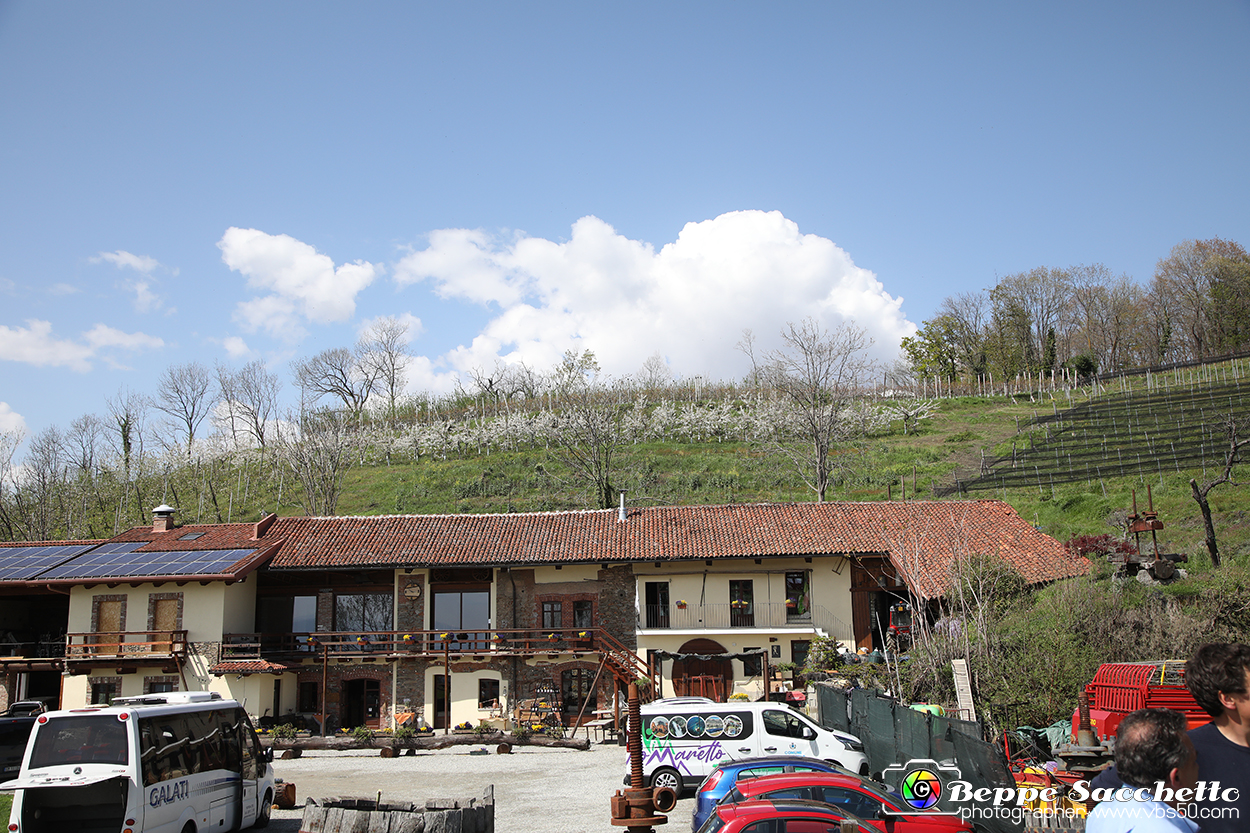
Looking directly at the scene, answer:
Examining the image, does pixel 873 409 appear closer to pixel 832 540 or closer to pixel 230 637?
pixel 832 540

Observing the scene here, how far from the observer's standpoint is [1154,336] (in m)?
71.5

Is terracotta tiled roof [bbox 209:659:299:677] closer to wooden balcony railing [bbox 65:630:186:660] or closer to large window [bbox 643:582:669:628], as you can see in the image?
wooden balcony railing [bbox 65:630:186:660]

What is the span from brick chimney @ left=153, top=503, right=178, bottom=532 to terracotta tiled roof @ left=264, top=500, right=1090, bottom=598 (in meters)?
4.81

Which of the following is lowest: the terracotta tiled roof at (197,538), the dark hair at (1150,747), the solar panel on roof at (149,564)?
the dark hair at (1150,747)

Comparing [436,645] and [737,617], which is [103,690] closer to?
[436,645]

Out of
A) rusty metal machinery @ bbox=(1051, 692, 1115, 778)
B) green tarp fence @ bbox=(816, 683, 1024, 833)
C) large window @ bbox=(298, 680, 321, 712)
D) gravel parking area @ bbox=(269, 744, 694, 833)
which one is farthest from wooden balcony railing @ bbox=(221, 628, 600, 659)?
rusty metal machinery @ bbox=(1051, 692, 1115, 778)

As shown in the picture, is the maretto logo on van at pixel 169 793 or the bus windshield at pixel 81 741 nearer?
the bus windshield at pixel 81 741

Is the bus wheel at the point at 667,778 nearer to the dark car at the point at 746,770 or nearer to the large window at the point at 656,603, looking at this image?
the dark car at the point at 746,770

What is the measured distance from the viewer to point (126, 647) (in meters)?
26.9

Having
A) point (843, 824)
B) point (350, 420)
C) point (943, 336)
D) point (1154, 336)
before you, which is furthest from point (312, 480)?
point (1154, 336)

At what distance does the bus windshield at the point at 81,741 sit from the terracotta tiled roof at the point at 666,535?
57.5ft

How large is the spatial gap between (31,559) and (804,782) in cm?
3061

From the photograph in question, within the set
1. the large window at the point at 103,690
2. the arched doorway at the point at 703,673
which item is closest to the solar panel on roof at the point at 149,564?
the large window at the point at 103,690

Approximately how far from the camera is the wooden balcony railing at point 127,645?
86.5 ft
